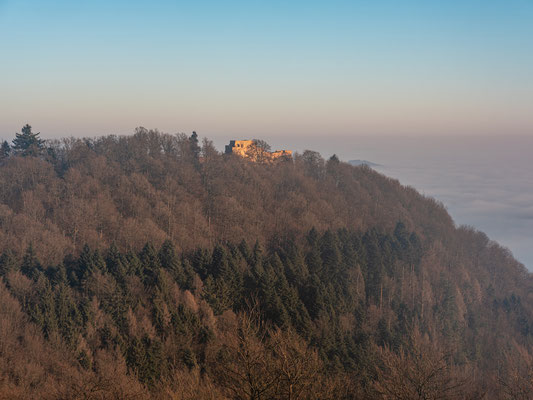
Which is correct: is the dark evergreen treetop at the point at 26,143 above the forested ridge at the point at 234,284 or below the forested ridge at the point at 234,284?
above

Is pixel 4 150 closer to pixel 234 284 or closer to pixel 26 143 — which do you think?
pixel 26 143

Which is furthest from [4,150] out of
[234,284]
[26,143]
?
[234,284]

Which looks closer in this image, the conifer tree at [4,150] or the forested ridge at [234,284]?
the forested ridge at [234,284]

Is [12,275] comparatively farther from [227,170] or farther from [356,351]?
[227,170]

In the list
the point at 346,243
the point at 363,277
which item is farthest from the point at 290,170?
the point at 363,277

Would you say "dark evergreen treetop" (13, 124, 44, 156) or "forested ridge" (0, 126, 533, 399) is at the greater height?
"dark evergreen treetop" (13, 124, 44, 156)
